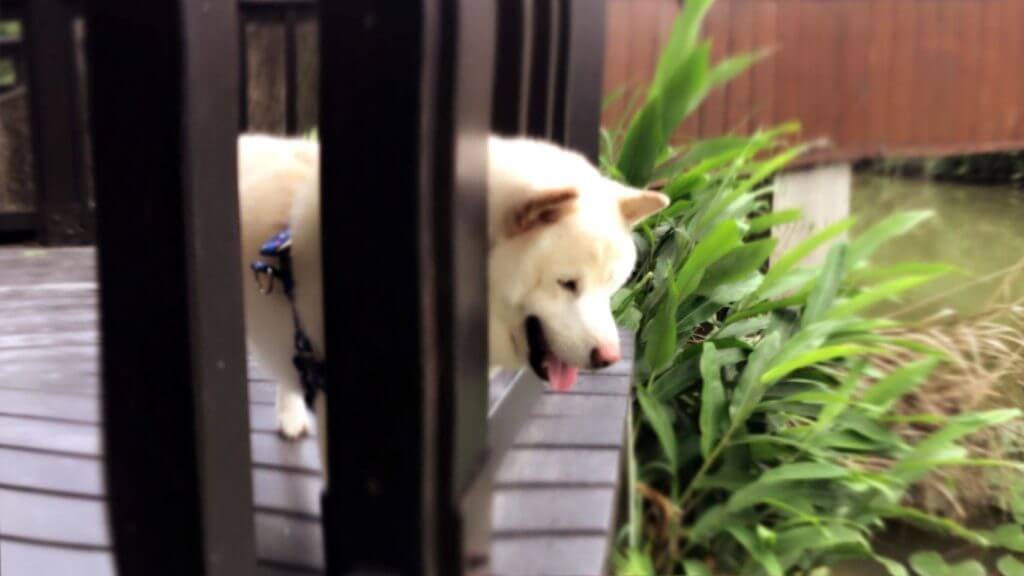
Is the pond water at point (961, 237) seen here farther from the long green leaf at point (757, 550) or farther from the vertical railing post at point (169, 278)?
the vertical railing post at point (169, 278)

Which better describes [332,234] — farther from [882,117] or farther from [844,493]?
[882,117]

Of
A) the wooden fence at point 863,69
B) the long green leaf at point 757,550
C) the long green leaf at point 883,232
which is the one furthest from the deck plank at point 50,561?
the wooden fence at point 863,69

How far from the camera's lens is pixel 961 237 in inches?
59.6

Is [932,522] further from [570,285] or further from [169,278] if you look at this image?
[169,278]

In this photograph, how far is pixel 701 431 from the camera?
1498mm

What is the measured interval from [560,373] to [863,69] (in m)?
2.43

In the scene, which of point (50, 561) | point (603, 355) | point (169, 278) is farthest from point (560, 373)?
point (50, 561)

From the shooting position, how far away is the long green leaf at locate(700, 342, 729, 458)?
145cm

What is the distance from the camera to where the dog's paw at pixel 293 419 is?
1.34 metres

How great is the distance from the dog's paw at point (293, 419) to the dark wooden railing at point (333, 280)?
527 mm

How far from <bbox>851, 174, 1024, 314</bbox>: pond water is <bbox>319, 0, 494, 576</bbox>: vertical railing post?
109cm

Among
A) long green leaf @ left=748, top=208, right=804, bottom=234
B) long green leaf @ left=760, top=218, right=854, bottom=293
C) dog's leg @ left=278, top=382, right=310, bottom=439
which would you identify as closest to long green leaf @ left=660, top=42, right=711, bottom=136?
long green leaf @ left=748, top=208, right=804, bottom=234

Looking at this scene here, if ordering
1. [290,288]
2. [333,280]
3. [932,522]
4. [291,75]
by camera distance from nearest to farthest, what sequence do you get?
[333,280] < [290,288] < [932,522] < [291,75]

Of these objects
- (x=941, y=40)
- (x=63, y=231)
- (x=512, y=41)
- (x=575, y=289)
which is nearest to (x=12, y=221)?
(x=63, y=231)
